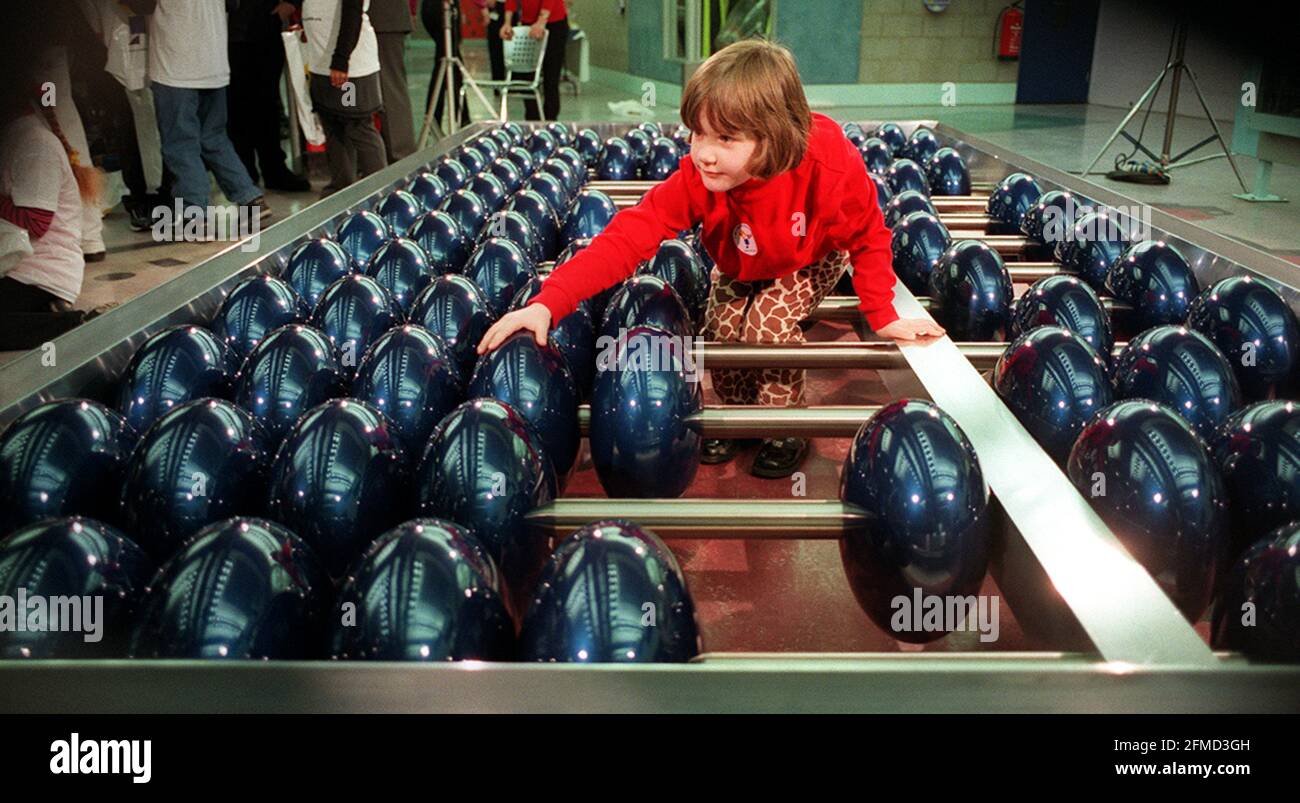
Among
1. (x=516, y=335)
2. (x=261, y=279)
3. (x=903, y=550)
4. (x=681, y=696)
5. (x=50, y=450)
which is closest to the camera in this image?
(x=681, y=696)

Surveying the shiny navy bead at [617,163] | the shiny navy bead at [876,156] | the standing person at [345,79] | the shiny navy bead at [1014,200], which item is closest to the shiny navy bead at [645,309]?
the shiny navy bead at [1014,200]

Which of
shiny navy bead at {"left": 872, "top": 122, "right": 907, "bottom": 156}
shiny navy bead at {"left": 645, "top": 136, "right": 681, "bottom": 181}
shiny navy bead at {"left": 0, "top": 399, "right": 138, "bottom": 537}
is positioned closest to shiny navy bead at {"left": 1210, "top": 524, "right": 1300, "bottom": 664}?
shiny navy bead at {"left": 0, "top": 399, "right": 138, "bottom": 537}

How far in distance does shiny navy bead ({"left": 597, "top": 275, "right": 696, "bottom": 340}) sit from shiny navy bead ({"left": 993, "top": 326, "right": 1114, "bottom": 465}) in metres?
0.60

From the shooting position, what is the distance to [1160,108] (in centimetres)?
1066

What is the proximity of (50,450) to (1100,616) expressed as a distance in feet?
4.25

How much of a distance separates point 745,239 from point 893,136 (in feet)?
8.09

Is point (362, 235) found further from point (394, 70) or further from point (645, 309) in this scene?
point (394, 70)

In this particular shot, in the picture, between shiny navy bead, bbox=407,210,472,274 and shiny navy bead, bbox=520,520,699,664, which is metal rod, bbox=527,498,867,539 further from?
shiny navy bead, bbox=407,210,472,274

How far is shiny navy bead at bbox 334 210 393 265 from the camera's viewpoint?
252cm

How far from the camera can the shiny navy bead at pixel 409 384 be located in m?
1.60

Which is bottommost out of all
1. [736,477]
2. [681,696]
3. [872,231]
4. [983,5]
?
[736,477]

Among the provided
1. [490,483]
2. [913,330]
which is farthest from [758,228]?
[490,483]
